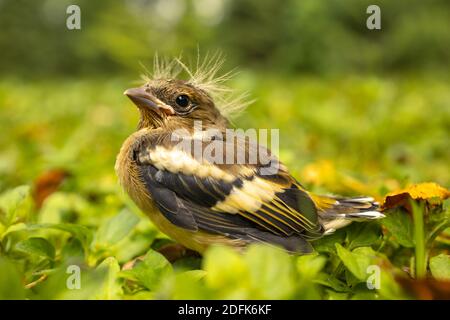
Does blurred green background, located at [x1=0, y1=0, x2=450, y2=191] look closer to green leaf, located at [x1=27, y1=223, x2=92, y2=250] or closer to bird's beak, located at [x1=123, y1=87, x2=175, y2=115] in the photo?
bird's beak, located at [x1=123, y1=87, x2=175, y2=115]

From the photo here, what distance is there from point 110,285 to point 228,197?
1.62 ft

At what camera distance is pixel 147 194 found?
167 centimetres

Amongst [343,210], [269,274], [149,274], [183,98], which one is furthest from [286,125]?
[269,274]

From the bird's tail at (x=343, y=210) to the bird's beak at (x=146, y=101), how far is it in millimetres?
681

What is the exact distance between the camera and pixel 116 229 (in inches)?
63.7

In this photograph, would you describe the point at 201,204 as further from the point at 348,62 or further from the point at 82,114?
the point at 348,62

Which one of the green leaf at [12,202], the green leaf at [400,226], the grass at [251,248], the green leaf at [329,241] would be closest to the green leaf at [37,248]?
the grass at [251,248]

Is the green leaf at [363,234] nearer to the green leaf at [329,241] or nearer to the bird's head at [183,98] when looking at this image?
the green leaf at [329,241]

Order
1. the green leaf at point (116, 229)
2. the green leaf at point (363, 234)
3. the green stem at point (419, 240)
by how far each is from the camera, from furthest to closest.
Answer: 1. the green leaf at point (116, 229)
2. the green leaf at point (363, 234)
3. the green stem at point (419, 240)

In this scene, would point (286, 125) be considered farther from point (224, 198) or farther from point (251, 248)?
point (251, 248)

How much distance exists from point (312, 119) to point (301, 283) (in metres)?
2.63

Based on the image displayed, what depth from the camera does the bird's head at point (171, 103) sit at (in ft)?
6.56

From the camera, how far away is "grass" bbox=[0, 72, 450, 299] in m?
1.07

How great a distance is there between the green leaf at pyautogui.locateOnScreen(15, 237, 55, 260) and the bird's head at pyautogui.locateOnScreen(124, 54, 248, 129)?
713 millimetres
